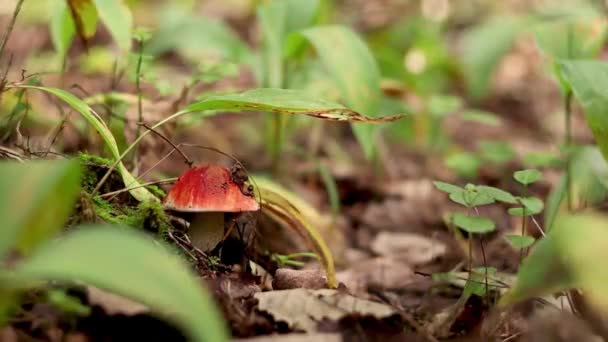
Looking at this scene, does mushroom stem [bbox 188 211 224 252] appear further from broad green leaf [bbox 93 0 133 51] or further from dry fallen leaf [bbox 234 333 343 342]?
broad green leaf [bbox 93 0 133 51]

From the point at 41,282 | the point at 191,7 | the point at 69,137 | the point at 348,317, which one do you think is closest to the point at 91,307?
the point at 41,282

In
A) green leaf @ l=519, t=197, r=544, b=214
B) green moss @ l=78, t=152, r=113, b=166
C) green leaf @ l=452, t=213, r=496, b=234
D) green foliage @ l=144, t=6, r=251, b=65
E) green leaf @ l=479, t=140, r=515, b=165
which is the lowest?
green leaf @ l=479, t=140, r=515, b=165

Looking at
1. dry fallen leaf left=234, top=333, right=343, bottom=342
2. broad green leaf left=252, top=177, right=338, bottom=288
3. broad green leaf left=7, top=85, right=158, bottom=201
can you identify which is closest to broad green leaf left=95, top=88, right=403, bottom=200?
broad green leaf left=7, top=85, right=158, bottom=201

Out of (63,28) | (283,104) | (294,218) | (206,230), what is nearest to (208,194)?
(206,230)

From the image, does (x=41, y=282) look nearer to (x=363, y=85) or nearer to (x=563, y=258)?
(x=563, y=258)

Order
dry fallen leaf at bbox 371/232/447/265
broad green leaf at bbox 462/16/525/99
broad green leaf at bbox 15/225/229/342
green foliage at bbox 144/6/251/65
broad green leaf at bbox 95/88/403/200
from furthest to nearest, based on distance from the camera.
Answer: broad green leaf at bbox 462/16/525/99, green foliage at bbox 144/6/251/65, dry fallen leaf at bbox 371/232/447/265, broad green leaf at bbox 95/88/403/200, broad green leaf at bbox 15/225/229/342

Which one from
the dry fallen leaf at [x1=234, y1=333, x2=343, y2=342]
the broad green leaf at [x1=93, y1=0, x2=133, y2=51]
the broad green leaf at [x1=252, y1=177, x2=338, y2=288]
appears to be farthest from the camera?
the broad green leaf at [x1=93, y1=0, x2=133, y2=51]
